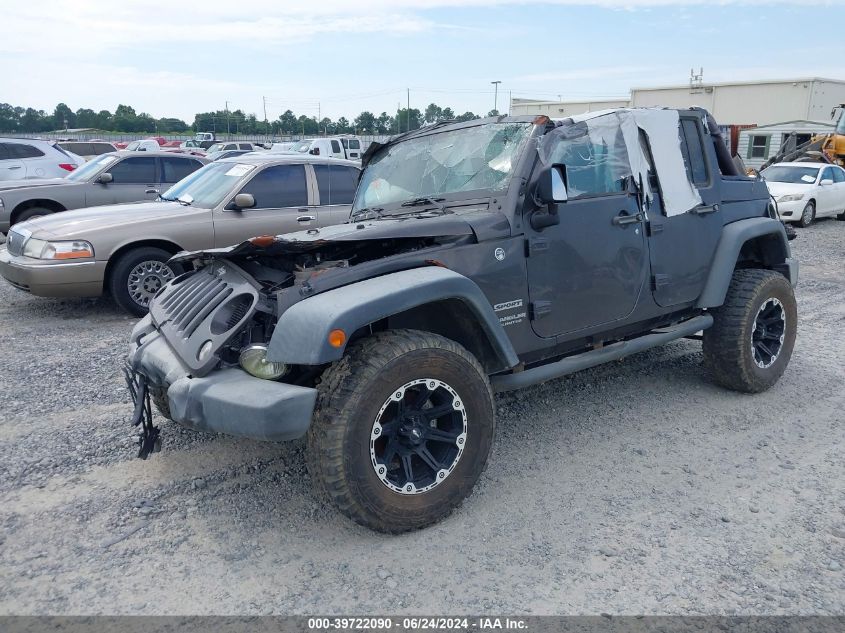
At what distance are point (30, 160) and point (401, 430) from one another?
13.8 m

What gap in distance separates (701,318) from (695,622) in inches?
107

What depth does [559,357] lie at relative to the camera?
4.19 m

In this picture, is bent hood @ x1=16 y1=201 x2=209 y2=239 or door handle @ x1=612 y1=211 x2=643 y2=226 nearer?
door handle @ x1=612 y1=211 x2=643 y2=226

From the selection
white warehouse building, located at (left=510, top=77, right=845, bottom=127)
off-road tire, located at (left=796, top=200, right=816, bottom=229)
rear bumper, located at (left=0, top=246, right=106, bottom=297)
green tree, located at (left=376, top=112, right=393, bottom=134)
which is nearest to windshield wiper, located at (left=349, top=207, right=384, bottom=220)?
rear bumper, located at (left=0, top=246, right=106, bottom=297)

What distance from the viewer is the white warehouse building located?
97.8 ft

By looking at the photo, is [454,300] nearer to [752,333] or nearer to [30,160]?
[752,333]

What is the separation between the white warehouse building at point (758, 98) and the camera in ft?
97.8

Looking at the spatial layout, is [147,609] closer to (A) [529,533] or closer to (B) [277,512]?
(B) [277,512]

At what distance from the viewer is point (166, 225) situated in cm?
721

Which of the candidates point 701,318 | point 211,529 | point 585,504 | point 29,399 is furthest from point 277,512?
point 701,318

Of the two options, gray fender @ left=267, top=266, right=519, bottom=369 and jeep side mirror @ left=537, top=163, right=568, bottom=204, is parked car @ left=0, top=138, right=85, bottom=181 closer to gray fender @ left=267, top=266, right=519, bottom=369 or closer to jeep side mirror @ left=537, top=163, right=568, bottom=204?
gray fender @ left=267, top=266, right=519, bottom=369

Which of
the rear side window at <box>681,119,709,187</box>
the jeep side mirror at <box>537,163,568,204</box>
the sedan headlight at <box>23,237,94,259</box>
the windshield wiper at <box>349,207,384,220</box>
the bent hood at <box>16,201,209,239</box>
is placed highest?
the rear side window at <box>681,119,709,187</box>

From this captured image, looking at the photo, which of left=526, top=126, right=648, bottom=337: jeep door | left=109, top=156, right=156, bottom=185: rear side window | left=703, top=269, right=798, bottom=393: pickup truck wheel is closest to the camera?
left=526, top=126, right=648, bottom=337: jeep door

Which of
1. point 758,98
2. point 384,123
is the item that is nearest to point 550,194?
point 758,98
